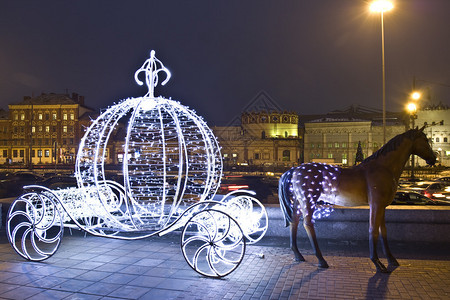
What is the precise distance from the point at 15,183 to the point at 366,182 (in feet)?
94.8

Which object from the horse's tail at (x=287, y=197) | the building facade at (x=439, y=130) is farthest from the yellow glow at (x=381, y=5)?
the building facade at (x=439, y=130)

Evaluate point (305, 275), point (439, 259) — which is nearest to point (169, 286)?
point (305, 275)

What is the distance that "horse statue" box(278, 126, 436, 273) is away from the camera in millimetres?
6703

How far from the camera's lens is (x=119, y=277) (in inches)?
246

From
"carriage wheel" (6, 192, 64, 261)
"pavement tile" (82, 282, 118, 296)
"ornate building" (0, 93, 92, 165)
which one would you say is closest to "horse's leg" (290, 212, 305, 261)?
"pavement tile" (82, 282, 118, 296)

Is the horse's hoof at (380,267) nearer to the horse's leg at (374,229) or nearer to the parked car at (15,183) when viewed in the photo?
the horse's leg at (374,229)

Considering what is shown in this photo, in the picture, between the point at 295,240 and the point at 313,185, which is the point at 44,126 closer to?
the point at 295,240

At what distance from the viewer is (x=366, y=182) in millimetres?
6844

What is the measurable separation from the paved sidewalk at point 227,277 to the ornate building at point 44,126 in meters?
66.3

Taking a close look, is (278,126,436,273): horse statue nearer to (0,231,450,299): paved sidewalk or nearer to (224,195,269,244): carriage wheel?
(0,231,450,299): paved sidewalk

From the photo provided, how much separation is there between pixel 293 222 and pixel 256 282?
1818 millimetres

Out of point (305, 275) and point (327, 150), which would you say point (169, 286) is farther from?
point (327, 150)

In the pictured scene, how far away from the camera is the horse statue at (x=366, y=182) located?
6.70 m

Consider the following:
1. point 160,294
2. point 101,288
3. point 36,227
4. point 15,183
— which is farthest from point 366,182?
point 15,183
